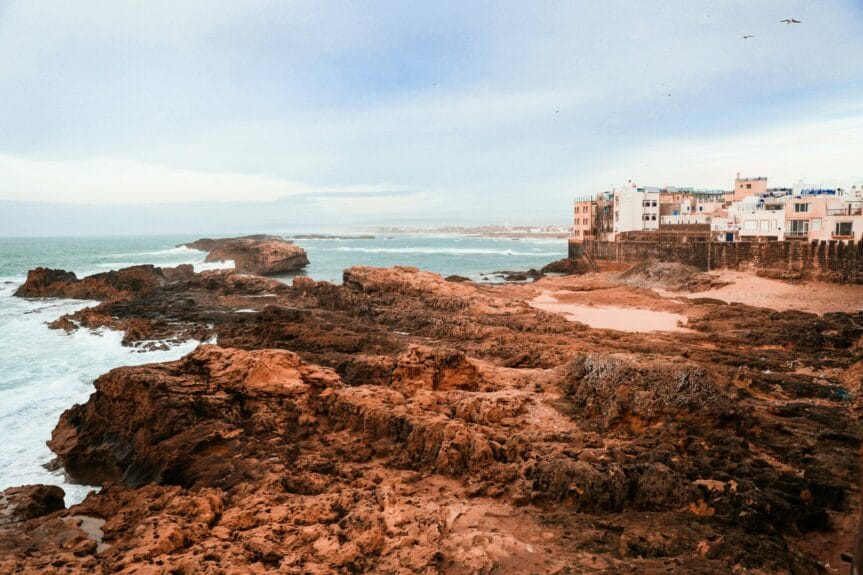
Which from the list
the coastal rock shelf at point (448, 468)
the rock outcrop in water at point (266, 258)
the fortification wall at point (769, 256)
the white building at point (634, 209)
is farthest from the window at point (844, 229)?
the rock outcrop in water at point (266, 258)

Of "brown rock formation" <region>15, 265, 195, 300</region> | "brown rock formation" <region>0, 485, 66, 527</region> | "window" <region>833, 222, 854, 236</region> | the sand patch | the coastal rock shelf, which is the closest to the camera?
the coastal rock shelf

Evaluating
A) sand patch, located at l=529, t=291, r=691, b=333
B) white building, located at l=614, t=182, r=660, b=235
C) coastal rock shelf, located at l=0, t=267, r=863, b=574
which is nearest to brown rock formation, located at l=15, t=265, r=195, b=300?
coastal rock shelf, located at l=0, t=267, r=863, b=574

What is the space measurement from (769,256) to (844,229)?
13.4 ft

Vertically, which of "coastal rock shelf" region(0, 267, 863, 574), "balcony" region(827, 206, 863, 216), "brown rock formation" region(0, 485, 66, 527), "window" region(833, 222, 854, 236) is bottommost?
"brown rock formation" region(0, 485, 66, 527)

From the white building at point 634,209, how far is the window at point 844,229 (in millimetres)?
17889

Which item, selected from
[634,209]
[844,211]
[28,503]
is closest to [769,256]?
[844,211]

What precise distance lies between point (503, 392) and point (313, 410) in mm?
3315

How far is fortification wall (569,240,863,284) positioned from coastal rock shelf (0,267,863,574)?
60.0 ft

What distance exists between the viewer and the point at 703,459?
649 cm

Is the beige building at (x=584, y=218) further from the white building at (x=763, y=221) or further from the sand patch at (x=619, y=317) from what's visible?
the sand patch at (x=619, y=317)

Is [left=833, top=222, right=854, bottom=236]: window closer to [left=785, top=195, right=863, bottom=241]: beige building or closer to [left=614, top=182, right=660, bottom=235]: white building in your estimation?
[left=785, top=195, right=863, bottom=241]: beige building

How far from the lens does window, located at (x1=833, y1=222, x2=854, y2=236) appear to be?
29.3 m

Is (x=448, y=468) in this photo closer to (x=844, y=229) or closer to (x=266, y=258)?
(x=844, y=229)

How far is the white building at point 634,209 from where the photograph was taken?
4756 centimetres
